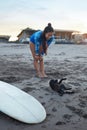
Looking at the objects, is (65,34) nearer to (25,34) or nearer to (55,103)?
(25,34)

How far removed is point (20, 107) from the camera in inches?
183

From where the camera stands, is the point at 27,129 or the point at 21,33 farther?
the point at 21,33

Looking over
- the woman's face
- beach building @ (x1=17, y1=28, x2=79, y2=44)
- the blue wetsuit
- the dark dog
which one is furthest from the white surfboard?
beach building @ (x1=17, y1=28, x2=79, y2=44)

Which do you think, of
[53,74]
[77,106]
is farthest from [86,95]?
[53,74]

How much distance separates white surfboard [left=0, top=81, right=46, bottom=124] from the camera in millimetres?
4449

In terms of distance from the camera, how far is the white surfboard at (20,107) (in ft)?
14.6

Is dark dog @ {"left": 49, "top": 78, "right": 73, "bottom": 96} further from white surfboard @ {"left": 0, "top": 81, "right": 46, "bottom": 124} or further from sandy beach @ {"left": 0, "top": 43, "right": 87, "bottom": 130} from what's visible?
A: white surfboard @ {"left": 0, "top": 81, "right": 46, "bottom": 124}

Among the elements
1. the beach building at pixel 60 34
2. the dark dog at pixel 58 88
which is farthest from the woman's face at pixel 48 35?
the beach building at pixel 60 34

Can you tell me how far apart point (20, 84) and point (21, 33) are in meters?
60.1

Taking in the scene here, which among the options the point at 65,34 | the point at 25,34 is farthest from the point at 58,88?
the point at 65,34

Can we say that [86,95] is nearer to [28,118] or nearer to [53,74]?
[28,118]

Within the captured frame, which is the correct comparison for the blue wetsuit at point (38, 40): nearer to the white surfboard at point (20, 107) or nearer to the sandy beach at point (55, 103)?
the sandy beach at point (55, 103)

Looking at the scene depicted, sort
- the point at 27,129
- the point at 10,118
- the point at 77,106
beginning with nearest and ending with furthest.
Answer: the point at 27,129
the point at 10,118
the point at 77,106

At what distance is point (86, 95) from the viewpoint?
598 centimetres
